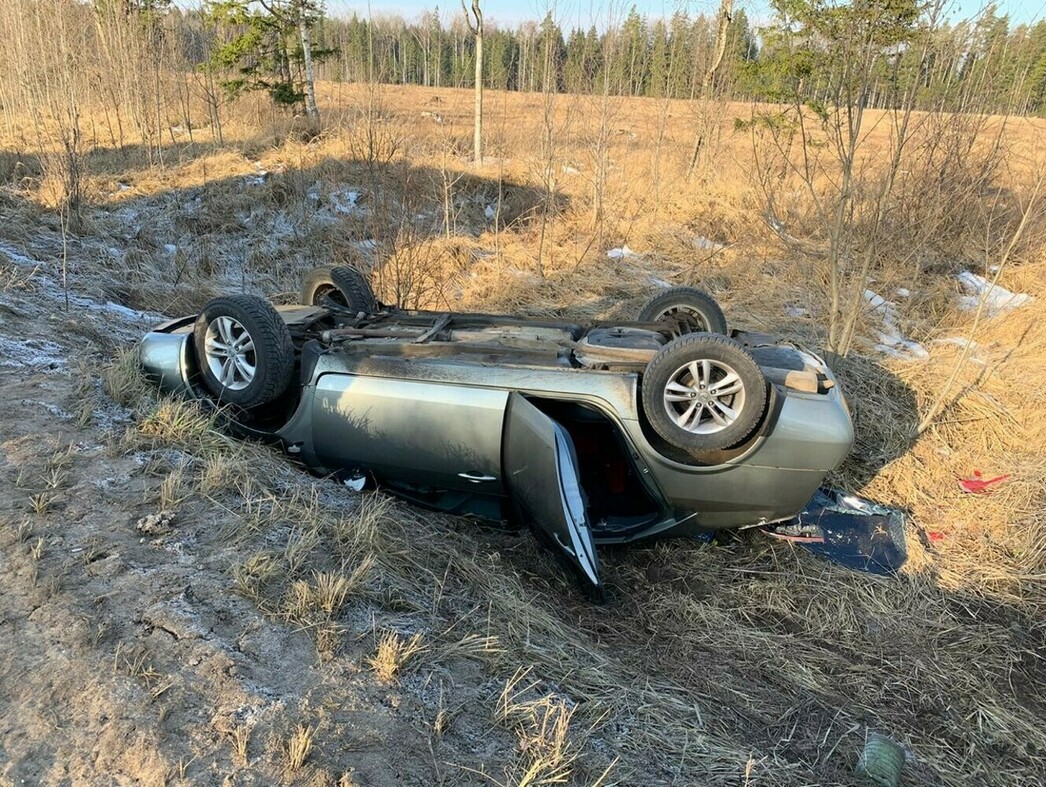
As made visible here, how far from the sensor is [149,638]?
2.28 metres

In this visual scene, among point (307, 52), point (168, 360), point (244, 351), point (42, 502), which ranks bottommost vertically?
point (42, 502)

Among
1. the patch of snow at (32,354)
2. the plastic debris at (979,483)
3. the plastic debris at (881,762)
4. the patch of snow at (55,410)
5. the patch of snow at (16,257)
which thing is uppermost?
the patch of snow at (16,257)

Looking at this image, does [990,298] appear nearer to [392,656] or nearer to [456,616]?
[456,616]

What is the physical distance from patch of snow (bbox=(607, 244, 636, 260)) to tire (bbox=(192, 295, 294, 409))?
269 inches

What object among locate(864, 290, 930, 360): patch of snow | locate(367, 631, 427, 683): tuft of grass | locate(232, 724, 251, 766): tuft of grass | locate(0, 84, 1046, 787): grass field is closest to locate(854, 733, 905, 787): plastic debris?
locate(0, 84, 1046, 787): grass field

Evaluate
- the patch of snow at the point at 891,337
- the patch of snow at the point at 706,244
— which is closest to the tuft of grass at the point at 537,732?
the patch of snow at the point at 891,337

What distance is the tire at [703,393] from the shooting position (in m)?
3.07

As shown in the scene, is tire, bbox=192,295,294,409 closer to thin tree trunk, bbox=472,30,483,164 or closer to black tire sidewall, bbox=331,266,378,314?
black tire sidewall, bbox=331,266,378,314

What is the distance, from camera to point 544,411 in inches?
146

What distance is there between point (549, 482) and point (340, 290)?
9.16ft

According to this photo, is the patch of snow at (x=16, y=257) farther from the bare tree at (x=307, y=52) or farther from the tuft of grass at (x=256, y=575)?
the bare tree at (x=307, y=52)

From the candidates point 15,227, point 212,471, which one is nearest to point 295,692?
point 212,471

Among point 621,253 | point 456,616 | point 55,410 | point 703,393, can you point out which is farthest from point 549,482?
point 621,253

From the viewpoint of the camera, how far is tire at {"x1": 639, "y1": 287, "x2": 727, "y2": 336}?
4578 millimetres
